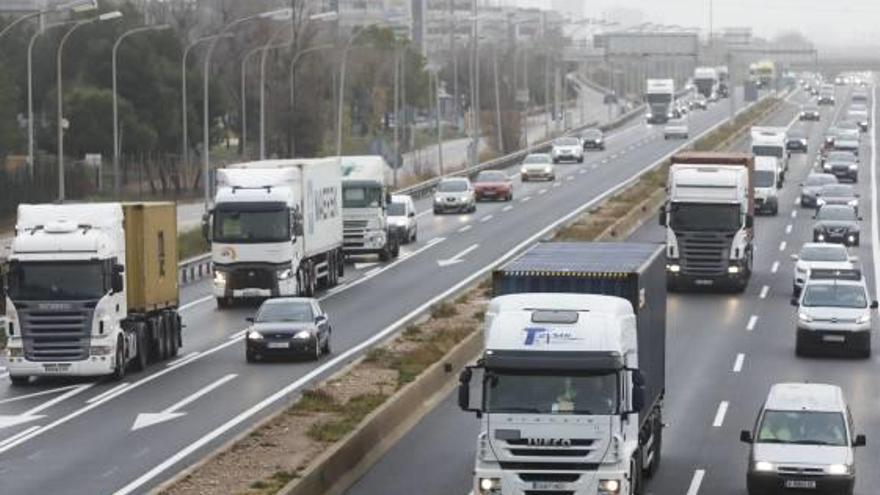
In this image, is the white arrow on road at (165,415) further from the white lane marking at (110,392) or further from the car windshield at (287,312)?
the car windshield at (287,312)

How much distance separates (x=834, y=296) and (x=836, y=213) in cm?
2765

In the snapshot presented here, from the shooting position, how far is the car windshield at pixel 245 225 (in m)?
54.2

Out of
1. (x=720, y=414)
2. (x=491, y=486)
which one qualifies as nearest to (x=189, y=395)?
(x=720, y=414)

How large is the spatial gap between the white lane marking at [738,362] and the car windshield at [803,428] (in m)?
13.8

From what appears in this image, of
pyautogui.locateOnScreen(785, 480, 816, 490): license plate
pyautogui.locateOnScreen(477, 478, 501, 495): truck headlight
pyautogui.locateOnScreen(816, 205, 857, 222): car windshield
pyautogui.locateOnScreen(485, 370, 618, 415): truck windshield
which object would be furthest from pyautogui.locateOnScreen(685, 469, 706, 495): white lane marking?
pyautogui.locateOnScreen(816, 205, 857, 222): car windshield

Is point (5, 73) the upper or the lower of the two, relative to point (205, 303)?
upper

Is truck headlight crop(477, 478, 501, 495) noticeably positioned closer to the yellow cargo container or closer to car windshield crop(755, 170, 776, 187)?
the yellow cargo container

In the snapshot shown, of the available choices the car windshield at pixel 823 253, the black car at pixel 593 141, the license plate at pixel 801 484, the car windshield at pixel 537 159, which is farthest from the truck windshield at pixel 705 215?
the black car at pixel 593 141

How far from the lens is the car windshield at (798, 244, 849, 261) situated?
5772 cm

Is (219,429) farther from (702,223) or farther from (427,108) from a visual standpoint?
(427,108)

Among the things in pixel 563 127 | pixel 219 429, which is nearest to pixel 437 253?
pixel 219 429

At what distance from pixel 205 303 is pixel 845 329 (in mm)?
19679

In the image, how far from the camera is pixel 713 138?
440 ft

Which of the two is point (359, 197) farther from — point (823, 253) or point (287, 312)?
point (287, 312)
